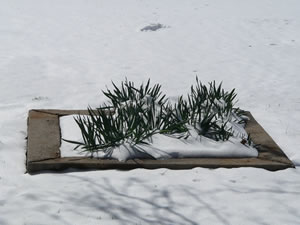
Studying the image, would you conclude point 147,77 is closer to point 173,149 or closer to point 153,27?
point 153,27

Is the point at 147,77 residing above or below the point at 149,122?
above

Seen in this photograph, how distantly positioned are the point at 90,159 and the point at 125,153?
0.92ft

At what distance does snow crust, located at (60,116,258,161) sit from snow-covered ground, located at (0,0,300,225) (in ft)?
0.66

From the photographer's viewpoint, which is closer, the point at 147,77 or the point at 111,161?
the point at 111,161

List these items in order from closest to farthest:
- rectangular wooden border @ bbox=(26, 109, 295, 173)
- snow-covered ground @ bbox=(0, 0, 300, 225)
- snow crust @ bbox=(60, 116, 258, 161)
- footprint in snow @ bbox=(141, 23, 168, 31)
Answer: snow-covered ground @ bbox=(0, 0, 300, 225)
rectangular wooden border @ bbox=(26, 109, 295, 173)
snow crust @ bbox=(60, 116, 258, 161)
footprint in snow @ bbox=(141, 23, 168, 31)

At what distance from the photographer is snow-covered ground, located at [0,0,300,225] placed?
11.4ft

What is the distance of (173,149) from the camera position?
4254 millimetres

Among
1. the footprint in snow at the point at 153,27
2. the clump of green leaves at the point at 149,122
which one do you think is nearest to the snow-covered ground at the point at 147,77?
the footprint in snow at the point at 153,27

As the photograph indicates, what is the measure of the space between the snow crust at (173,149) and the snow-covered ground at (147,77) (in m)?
0.20

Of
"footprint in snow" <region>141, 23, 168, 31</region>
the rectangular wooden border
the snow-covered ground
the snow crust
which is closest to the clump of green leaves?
the snow crust

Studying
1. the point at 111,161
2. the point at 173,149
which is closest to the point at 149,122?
the point at 173,149

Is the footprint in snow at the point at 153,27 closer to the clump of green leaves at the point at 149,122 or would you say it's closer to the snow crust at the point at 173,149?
the clump of green leaves at the point at 149,122

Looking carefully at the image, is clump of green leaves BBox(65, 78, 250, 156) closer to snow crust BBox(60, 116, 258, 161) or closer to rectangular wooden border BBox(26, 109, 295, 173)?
snow crust BBox(60, 116, 258, 161)

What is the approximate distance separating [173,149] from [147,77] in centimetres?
352
